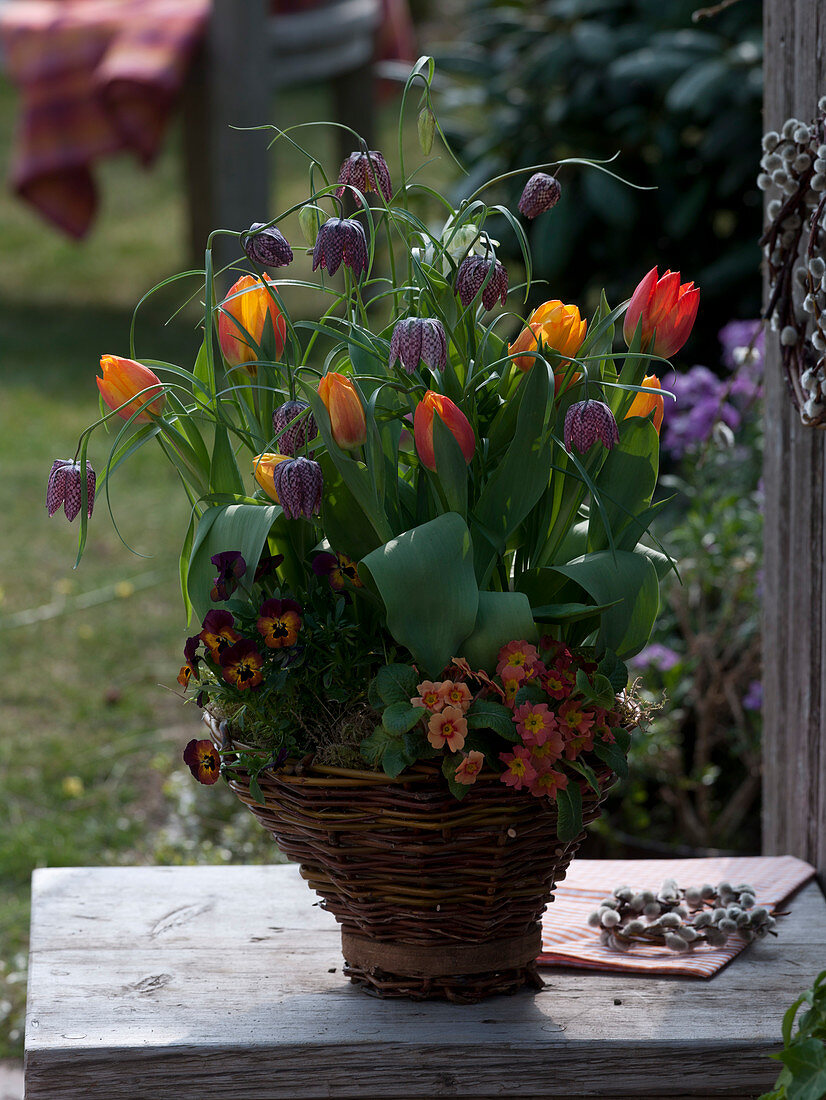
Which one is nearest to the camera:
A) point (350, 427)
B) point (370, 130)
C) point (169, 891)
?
point (350, 427)

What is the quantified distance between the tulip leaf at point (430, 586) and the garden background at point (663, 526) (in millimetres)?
665

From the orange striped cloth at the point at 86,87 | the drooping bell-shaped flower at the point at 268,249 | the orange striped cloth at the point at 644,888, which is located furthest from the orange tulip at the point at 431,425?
the orange striped cloth at the point at 86,87

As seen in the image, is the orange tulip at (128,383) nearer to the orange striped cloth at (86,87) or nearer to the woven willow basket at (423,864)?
the woven willow basket at (423,864)

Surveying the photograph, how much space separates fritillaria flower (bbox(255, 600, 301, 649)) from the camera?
1.06 m

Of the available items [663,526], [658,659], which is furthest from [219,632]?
[663,526]

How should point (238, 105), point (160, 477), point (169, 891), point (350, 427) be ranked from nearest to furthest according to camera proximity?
point (350, 427) < point (169, 891) < point (160, 477) < point (238, 105)

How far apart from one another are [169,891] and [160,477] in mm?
2908

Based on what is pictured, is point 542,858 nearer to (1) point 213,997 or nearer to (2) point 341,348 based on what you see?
(1) point 213,997

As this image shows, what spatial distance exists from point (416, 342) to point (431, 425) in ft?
0.24

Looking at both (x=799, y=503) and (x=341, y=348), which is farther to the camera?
(x=799, y=503)

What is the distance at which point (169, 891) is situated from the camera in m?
1.49

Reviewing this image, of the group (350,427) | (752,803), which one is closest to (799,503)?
(350,427)

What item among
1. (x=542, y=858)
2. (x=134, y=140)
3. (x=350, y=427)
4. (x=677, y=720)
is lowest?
(x=677, y=720)

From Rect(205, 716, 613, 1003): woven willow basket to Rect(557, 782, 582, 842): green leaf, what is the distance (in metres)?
0.03
